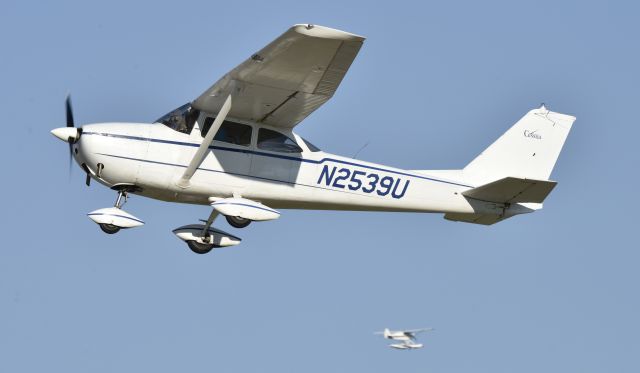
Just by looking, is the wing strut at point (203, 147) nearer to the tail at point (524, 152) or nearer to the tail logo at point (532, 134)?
the tail at point (524, 152)

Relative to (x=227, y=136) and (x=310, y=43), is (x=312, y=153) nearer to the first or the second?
(x=227, y=136)

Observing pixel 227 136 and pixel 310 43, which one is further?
pixel 227 136

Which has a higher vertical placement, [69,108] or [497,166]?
[497,166]

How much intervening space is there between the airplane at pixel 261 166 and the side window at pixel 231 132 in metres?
0.01

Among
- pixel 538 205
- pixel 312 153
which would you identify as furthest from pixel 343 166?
pixel 538 205

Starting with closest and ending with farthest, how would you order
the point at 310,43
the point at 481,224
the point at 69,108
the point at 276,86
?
the point at 310,43
the point at 276,86
the point at 69,108
the point at 481,224

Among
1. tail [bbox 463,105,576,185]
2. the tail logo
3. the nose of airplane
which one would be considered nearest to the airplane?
the nose of airplane

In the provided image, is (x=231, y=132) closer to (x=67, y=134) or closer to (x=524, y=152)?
(x=67, y=134)

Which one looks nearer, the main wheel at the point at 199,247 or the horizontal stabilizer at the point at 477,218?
the main wheel at the point at 199,247

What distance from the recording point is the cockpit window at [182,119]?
1612 centimetres

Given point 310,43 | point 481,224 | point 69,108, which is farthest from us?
point 481,224

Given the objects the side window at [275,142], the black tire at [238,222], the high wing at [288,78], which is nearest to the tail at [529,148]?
the side window at [275,142]

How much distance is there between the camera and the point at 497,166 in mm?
18109

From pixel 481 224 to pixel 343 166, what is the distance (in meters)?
2.37
